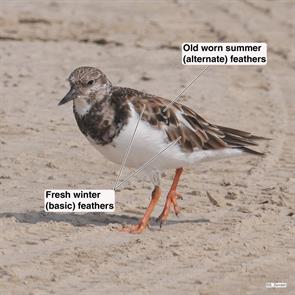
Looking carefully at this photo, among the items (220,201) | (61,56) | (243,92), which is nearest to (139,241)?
(220,201)

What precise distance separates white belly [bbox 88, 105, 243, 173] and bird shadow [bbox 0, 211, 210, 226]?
0.54 metres

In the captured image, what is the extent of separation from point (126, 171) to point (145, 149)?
1974 mm

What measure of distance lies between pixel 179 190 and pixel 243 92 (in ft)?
14.5

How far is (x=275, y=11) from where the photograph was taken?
19656mm

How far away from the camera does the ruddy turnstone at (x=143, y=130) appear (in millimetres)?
8500

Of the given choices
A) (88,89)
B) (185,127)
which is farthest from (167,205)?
(88,89)

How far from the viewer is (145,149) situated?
8.55 meters

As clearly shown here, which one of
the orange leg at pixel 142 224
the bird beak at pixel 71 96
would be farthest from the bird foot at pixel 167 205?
the bird beak at pixel 71 96

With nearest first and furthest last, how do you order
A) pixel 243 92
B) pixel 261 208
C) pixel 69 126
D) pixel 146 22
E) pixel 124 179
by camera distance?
pixel 261 208, pixel 124 179, pixel 69 126, pixel 243 92, pixel 146 22

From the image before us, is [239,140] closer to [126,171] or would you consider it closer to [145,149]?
[145,149]

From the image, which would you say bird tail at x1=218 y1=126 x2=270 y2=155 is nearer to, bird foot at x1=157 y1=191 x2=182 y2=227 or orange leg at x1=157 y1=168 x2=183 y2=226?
orange leg at x1=157 y1=168 x2=183 y2=226

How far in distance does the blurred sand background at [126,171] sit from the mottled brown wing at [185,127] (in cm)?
66

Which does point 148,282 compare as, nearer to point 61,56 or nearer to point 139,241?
point 139,241

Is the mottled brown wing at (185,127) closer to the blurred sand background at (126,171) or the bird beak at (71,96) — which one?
the bird beak at (71,96)
